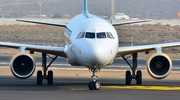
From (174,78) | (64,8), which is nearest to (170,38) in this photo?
(64,8)

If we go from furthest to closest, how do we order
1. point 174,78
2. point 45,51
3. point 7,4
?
point 7,4, point 174,78, point 45,51

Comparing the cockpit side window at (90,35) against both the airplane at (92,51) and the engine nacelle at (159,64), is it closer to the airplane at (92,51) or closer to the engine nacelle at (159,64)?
the airplane at (92,51)

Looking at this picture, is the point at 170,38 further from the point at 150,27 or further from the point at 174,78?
the point at 174,78

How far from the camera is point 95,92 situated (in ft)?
77.8

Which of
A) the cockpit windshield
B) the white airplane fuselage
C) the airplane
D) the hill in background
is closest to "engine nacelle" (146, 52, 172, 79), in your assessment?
the airplane

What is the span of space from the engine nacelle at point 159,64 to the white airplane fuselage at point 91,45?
2.50 m

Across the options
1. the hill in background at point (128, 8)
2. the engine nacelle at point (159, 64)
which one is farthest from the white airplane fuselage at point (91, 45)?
the hill in background at point (128, 8)

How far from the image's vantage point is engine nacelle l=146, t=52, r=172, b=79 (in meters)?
27.7

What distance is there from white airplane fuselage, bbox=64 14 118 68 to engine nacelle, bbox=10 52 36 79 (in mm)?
1649

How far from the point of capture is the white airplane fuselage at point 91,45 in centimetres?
2414

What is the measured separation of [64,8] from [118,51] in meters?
15.4

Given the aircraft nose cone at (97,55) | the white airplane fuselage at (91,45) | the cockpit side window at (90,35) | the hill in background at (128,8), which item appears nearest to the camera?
the aircraft nose cone at (97,55)

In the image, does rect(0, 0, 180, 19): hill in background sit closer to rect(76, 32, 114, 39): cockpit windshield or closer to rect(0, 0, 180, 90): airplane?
rect(0, 0, 180, 90): airplane

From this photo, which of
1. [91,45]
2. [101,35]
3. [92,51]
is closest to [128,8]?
[101,35]
